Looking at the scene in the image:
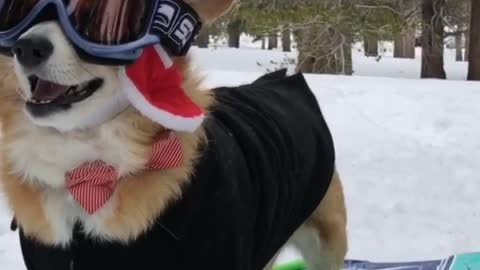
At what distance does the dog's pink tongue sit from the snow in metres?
0.54

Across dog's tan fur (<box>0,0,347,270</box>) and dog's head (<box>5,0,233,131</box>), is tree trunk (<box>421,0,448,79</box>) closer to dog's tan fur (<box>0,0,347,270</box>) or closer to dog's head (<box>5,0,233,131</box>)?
dog's tan fur (<box>0,0,347,270</box>)

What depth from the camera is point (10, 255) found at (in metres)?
4.37

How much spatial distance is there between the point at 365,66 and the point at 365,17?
8.53 meters

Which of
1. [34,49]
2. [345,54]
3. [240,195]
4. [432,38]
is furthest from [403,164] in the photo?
[432,38]

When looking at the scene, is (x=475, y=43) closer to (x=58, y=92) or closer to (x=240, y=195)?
(x=240, y=195)

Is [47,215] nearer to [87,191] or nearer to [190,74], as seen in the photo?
[87,191]

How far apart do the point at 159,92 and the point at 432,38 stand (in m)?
15.3

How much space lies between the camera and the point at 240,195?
2.70 metres

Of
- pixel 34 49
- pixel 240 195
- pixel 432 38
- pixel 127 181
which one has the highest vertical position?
pixel 34 49

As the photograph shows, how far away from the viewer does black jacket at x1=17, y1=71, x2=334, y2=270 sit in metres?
2.54

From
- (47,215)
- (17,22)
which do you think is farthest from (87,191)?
(17,22)

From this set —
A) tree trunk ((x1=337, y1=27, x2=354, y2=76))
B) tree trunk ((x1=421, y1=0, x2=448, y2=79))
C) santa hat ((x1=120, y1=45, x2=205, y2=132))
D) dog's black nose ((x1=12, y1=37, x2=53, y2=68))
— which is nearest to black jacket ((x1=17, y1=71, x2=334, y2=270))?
santa hat ((x1=120, y1=45, x2=205, y2=132))

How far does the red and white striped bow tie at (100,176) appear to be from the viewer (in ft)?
8.07

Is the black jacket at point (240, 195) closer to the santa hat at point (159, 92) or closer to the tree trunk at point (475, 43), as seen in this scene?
the santa hat at point (159, 92)
